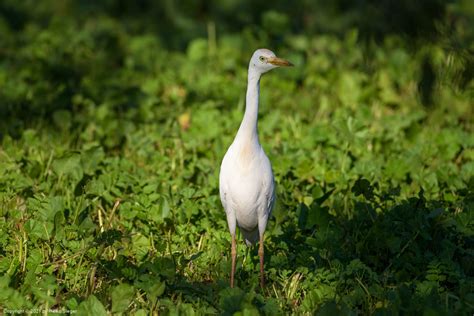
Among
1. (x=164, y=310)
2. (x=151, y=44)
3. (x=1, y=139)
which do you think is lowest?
(x=164, y=310)

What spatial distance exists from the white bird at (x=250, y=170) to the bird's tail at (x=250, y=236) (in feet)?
1.01

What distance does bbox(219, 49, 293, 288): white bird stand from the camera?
16.7 feet

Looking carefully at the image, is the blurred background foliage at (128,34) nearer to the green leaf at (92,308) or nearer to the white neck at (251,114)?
the white neck at (251,114)

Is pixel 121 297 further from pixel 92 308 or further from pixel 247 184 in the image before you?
pixel 247 184

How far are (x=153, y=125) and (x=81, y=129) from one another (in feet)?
2.31

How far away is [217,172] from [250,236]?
1076 mm

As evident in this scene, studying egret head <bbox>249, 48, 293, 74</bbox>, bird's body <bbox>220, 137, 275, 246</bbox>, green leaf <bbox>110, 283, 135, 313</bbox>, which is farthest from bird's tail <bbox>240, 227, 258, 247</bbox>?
green leaf <bbox>110, 283, 135, 313</bbox>

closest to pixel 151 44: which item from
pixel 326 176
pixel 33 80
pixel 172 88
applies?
pixel 172 88

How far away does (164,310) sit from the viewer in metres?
4.50

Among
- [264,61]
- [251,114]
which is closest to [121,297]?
[251,114]

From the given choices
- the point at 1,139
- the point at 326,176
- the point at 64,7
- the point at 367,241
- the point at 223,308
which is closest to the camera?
the point at 223,308

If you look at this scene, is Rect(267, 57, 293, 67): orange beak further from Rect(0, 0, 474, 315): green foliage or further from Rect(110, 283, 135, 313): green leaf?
Rect(110, 283, 135, 313): green leaf

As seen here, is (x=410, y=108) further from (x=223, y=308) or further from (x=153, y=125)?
(x=223, y=308)

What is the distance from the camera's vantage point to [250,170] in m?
5.08
